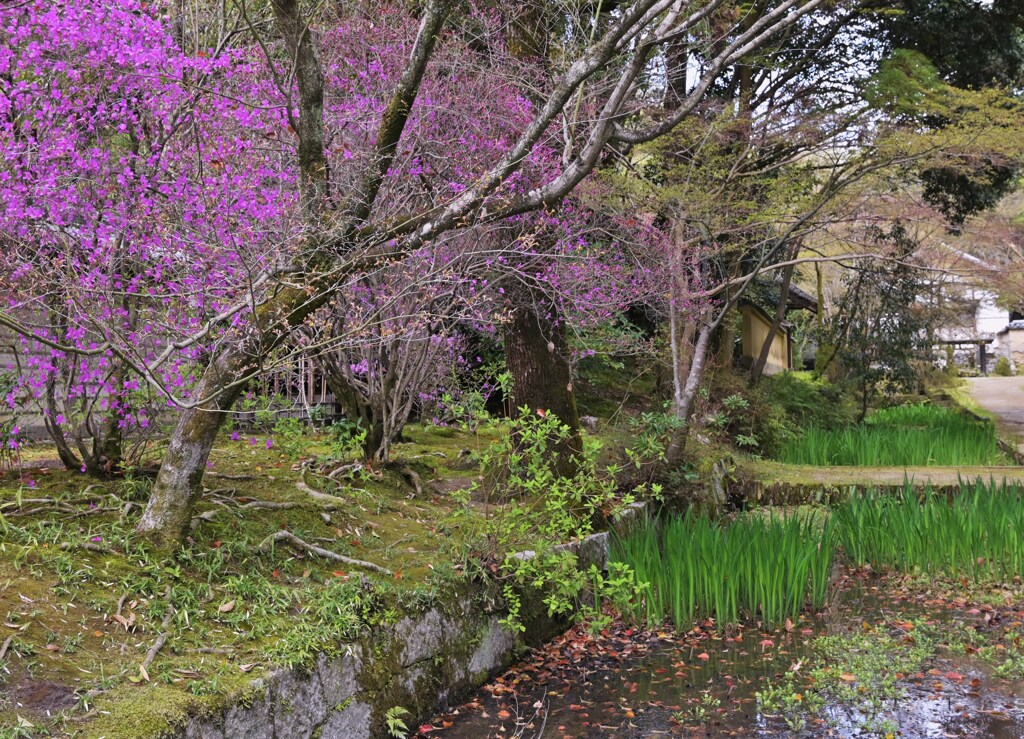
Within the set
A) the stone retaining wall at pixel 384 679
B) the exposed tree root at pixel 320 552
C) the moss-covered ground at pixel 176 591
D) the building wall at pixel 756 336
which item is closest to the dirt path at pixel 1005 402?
the building wall at pixel 756 336

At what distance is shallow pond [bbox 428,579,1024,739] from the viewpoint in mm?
4453

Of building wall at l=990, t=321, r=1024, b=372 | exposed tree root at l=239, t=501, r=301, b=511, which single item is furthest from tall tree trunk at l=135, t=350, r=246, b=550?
building wall at l=990, t=321, r=1024, b=372

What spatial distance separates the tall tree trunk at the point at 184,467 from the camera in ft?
15.0

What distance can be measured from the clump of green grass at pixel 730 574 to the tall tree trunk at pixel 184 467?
2916mm

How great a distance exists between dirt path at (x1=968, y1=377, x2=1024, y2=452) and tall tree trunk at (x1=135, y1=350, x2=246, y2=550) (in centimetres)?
1254

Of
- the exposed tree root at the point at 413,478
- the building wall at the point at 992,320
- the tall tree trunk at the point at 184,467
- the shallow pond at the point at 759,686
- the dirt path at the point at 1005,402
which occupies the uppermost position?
the building wall at the point at 992,320

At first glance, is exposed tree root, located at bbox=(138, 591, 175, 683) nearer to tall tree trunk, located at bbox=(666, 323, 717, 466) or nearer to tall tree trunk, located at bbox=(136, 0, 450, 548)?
tall tree trunk, located at bbox=(136, 0, 450, 548)

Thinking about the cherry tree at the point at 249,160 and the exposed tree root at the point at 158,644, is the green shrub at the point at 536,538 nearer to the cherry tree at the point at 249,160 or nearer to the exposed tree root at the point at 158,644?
the cherry tree at the point at 249,160

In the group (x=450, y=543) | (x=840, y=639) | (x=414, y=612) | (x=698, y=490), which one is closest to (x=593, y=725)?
(x=414, y=612)

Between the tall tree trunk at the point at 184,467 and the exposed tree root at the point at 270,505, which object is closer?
the tall tree trunk at the point at 184,467

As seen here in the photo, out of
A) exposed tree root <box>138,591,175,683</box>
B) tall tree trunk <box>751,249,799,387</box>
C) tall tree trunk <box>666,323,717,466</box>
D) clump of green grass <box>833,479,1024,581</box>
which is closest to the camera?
exposed tree root <box>138,591,175,683</box>

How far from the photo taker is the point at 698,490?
8.86m

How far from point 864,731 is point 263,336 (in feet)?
11.8

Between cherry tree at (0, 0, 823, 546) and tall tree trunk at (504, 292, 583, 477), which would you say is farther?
tall tree trunk at (504, 292, 583, 477)
